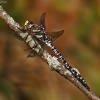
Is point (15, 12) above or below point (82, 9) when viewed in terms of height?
below

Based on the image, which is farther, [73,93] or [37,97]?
[73,93]

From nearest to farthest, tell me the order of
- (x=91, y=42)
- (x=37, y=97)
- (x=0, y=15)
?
1. (x=0, y=15)
2. (x=37, y=97)
3. (x=91, y=42)

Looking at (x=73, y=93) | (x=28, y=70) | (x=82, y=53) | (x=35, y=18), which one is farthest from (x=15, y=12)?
(x=73, y=93)

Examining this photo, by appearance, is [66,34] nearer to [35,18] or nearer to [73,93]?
[35,18]

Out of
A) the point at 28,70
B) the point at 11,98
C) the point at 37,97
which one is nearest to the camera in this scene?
the point at 11,98

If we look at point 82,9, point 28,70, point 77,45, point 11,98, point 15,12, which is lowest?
point 11,98

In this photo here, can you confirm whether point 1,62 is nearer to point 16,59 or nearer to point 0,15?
point 16,59
